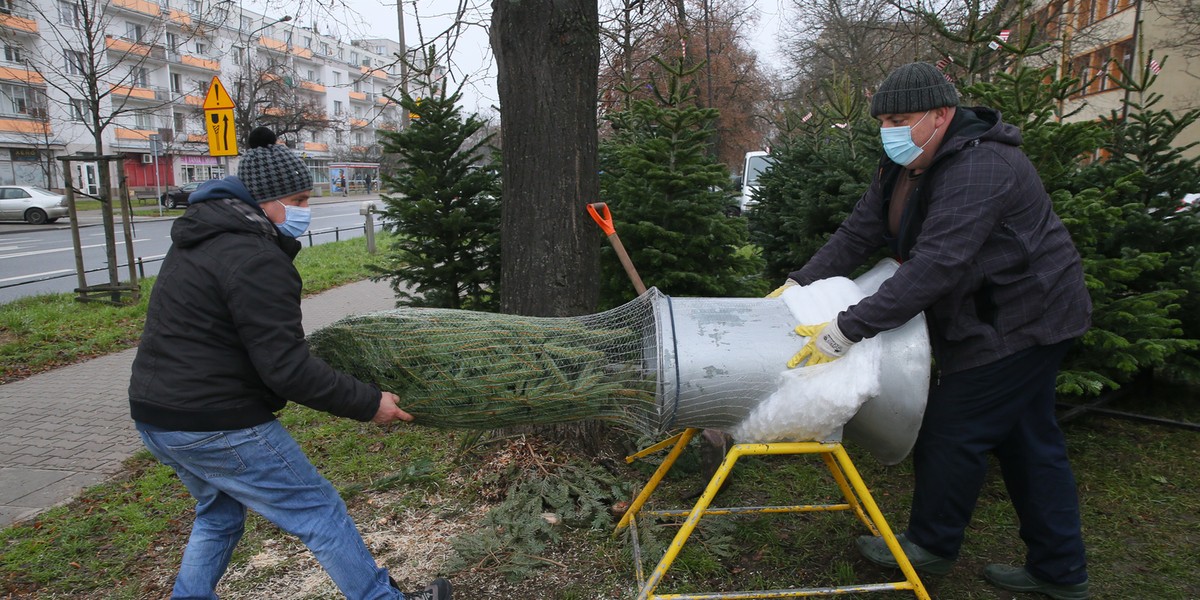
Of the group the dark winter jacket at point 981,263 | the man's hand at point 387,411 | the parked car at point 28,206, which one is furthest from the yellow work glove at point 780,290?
the parked car at point 28,206

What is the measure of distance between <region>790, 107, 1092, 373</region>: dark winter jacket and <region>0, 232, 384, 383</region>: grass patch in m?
4.73

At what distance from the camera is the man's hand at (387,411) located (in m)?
2.37

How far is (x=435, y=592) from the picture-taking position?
9.02ft

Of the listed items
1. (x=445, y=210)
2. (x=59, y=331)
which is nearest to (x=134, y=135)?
(x=59, y=331)

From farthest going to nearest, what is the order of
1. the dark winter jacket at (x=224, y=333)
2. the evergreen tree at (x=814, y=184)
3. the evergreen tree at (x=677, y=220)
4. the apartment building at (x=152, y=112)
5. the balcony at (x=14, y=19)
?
1. the apartment building at (x=152, y=112)
2. the balcony at (x=14, y=19)
3. the evergreen tree at (x=814, y=184)
4. the evergreen tree at (x=677, y=220)
5. the dark winter jacket at (x=224, y=333)

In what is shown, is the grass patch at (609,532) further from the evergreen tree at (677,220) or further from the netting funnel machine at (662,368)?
the evergreen tree at (677,220)

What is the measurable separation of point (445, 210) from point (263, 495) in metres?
3.28

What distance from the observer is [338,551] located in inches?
94.3

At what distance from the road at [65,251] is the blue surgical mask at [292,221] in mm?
8975

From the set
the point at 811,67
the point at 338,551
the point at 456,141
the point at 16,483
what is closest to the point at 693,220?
the point at 456,141

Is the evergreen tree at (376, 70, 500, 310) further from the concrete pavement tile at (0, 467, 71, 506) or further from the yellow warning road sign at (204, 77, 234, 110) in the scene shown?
the yellow warning road sign at (204, 77, 234, 110)

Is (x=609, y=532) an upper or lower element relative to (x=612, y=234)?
lower

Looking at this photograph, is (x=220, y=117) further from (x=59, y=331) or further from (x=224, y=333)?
(x=224, y=333)

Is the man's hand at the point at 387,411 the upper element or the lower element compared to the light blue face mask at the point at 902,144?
lower
